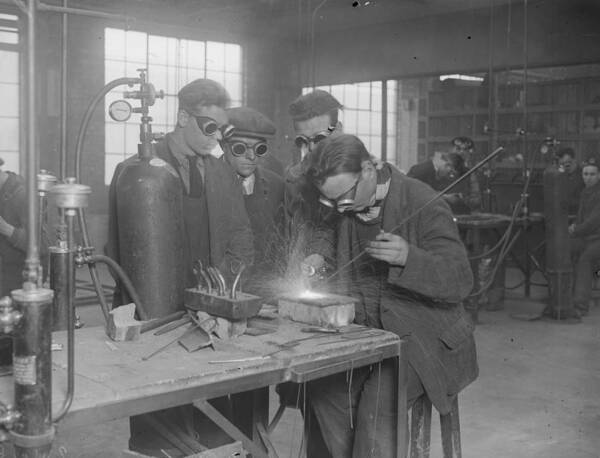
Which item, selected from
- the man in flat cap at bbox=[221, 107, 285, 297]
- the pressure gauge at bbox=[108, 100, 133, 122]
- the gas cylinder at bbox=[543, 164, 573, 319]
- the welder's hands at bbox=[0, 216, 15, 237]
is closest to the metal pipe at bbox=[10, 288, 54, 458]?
the pressure gauge at bbox=[108, 100, 133, 122]

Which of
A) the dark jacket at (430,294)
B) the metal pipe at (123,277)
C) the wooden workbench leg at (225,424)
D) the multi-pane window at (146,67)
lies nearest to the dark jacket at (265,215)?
the dark jacket at (430,294)

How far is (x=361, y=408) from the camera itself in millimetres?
2760

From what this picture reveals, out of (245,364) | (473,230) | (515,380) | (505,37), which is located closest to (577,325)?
(473,230)

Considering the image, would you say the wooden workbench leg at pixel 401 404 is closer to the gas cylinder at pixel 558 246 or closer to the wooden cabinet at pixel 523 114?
the gas cylinder at pixel 558 246

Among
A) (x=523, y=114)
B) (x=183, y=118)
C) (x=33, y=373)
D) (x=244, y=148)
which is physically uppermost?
(x=523, y=114)

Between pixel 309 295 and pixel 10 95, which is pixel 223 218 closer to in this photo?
pixel 309 295

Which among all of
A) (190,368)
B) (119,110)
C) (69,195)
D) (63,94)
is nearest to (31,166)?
(69,195)

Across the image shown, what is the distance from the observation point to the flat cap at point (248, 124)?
3654 millimetres

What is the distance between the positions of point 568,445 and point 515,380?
3.90 ft

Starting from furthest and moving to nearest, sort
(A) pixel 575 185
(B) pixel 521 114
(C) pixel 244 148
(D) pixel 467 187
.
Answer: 1. (B) pixel 521 114
2. (A) pixel 575 185
3. (D) pixel 467 187
4. (C) pixel 244 148

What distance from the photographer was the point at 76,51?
9875 millimetres

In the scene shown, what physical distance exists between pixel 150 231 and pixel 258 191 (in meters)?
1.49

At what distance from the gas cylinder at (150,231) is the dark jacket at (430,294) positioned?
76 centimetres

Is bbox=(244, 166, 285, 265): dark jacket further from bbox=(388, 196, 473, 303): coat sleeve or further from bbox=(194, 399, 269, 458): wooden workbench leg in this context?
bbox=(194, 399, 269, 458): wooden workbench leg
